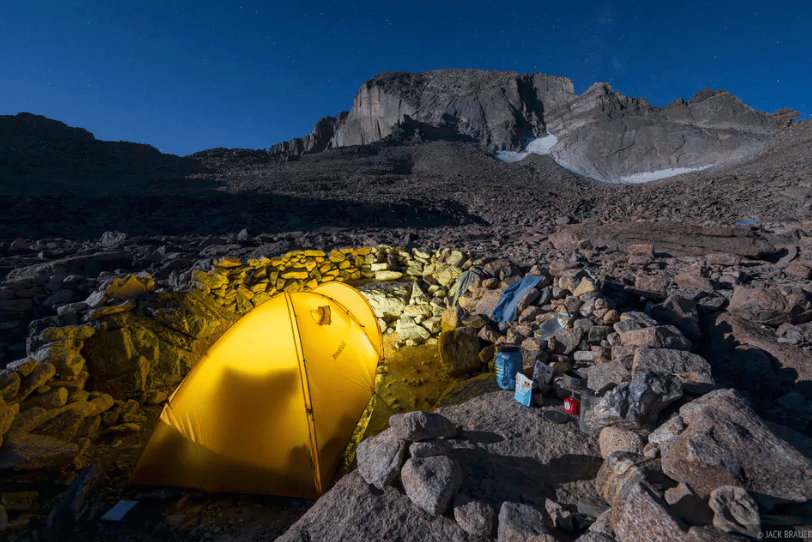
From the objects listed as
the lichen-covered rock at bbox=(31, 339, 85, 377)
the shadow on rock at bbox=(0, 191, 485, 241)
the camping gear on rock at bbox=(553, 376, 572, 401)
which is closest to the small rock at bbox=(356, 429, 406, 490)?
→ the camping gear on rock at bbox=(553, 376, 572, 401)

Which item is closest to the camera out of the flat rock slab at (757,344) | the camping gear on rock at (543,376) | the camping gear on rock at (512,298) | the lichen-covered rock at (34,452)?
the flat rock slab at (757,344)

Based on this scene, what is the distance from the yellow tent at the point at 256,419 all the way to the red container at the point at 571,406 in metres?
2.48

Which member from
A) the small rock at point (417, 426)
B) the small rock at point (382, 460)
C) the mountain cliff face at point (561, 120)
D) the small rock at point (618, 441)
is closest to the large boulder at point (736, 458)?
the small rock at point (618, 441)

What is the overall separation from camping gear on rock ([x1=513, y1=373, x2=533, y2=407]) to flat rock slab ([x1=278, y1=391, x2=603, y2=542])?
0.42 feet

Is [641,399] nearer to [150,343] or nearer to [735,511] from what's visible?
[735,511]

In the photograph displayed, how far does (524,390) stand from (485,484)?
1332 mm

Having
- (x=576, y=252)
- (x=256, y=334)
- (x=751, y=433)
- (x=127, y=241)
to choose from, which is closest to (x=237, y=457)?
(x=256, y=334)

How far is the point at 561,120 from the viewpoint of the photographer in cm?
5472

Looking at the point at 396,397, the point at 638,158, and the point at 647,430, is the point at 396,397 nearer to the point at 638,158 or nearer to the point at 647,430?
the point at 647,430

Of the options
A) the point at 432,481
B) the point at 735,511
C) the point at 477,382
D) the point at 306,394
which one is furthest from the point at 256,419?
the point at 735,511

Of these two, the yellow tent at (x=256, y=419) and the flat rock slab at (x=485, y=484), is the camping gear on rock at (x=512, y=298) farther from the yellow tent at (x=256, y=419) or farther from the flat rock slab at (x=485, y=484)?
the yellow tent at (x=256, y=419)

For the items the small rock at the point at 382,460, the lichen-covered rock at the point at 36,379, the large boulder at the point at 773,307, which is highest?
the large boulder at the point at 773,307

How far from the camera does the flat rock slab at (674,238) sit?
7.03 m

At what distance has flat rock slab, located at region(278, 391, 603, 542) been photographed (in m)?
2.52
